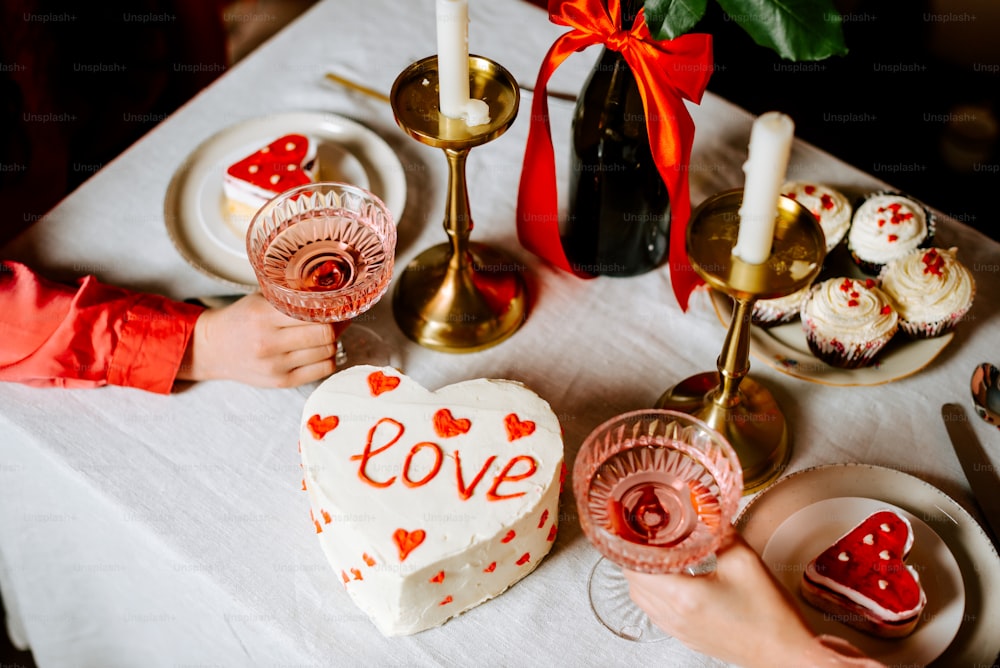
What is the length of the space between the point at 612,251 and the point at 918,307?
16.3 inches

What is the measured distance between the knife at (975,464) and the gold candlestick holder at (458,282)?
23.0 inches

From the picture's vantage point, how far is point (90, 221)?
4.59ft

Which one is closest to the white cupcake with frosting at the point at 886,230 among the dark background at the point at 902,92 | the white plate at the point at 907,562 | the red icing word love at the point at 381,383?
the white plate at the point at 907,562

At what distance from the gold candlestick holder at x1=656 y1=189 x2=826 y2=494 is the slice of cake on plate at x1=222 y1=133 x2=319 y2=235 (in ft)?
2.07

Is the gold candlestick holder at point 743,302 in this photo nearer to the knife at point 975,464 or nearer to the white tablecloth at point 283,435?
the white tablecloth at point 283,435

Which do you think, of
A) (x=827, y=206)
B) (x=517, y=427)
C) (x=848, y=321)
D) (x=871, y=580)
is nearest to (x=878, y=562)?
(x=871, y=580)

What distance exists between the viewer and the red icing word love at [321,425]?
1.03 metres

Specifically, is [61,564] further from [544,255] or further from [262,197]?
[544,255]

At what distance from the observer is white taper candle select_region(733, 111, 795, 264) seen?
2.53ft

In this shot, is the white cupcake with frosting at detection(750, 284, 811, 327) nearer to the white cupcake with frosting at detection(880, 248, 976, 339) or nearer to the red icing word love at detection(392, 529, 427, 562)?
the white cupcake with frosting at detection(880, 248, 976, 339)

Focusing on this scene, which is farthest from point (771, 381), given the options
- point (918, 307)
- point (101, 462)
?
point (101, 462)

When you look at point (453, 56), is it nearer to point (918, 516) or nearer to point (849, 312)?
point (849, 312)

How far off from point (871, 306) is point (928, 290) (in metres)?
0.09

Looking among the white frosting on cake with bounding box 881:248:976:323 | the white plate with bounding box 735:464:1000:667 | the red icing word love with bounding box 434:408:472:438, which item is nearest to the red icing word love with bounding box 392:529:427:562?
the red icing word love with bounding box 434:408:472:438
